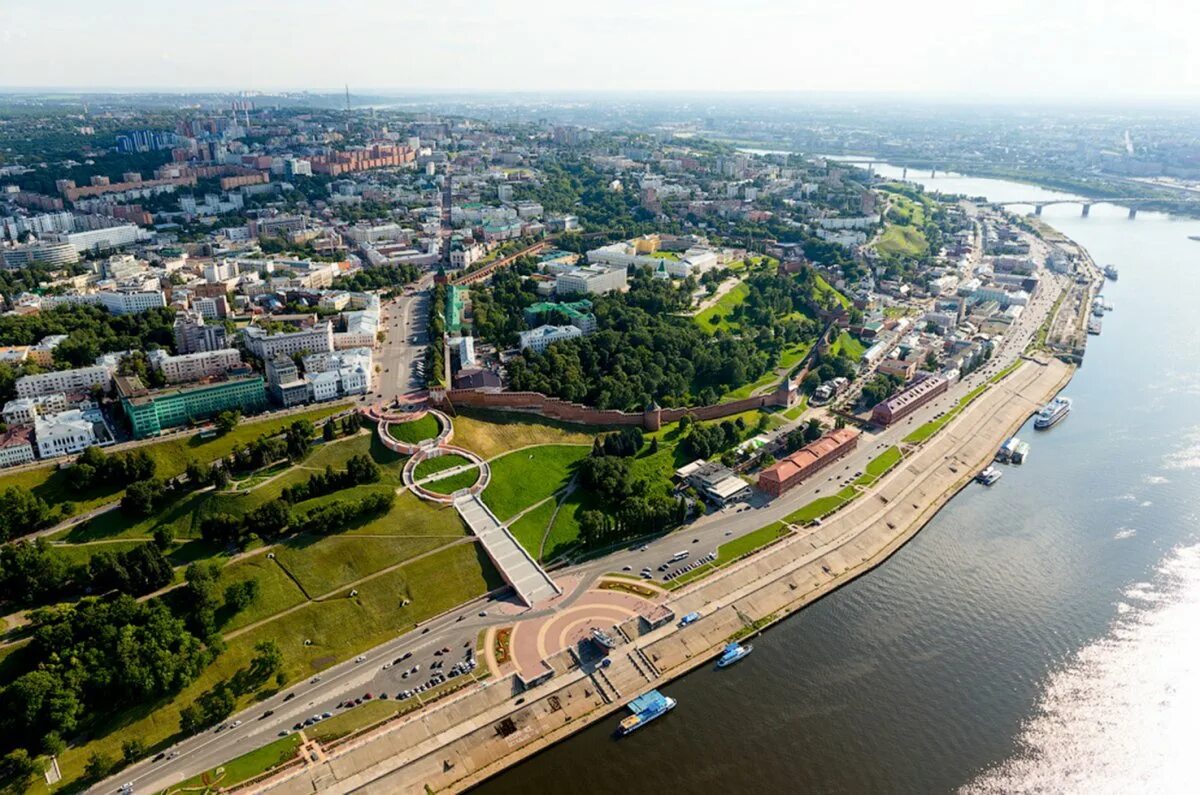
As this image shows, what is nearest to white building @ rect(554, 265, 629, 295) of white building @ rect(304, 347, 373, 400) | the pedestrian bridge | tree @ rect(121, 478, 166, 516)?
white building @ rect(304, 347, 373, 400)

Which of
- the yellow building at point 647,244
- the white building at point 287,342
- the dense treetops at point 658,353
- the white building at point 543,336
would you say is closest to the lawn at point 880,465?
the dense treetops at point 658,353

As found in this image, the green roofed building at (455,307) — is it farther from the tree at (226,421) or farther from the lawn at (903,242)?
the lawn at (903,242)

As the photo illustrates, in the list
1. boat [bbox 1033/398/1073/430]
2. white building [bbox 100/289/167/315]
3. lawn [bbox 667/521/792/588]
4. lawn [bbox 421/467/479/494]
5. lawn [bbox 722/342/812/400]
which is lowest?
lawn [bbox 667/521/792/588]

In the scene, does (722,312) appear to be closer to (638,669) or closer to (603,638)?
(603,638)

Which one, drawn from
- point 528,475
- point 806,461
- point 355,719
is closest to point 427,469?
point 528,475

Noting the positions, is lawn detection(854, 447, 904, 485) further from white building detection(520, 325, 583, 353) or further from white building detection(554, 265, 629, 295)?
white building detection(554, 265, 629, 295)

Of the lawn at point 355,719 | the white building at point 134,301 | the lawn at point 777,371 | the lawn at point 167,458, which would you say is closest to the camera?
the lawn at point 355,719
